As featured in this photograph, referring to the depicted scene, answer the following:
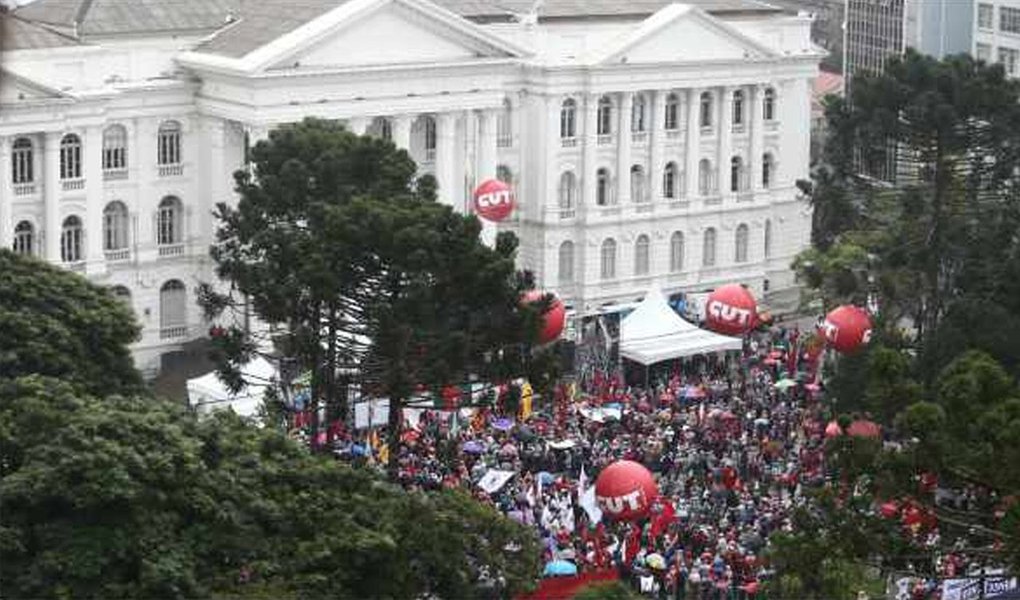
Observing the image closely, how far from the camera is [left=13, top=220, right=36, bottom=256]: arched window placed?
220ft

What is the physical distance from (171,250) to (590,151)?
46.8 ft

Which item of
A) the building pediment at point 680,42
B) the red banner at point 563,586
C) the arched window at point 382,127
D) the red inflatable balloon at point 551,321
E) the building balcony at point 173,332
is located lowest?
the building balcony at point 173,332

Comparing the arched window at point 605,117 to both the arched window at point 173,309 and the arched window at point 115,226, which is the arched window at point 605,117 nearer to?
the arched window at point 173,309

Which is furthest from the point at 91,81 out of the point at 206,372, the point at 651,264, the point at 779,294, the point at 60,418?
the point at 60,418

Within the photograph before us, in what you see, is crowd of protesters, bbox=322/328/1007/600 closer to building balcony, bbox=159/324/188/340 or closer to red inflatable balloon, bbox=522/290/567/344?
red inflatable balloon, bbox=522/290/567/344

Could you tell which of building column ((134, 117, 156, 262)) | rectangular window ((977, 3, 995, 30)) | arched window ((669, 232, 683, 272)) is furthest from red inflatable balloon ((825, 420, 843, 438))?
rectangular window ((977, 3, 995, 30))

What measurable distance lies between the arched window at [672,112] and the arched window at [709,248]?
3934 millimetres

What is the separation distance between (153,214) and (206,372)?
496 cm

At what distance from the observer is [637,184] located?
79.4m

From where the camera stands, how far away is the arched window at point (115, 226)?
69.6 metres

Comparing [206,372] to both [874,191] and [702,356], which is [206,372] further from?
[874,191]

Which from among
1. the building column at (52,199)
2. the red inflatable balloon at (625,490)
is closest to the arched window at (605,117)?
the building column at (52,199)

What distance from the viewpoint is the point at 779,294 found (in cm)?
8381

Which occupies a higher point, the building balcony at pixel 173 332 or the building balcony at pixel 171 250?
the building balcony at pixel 171 250
